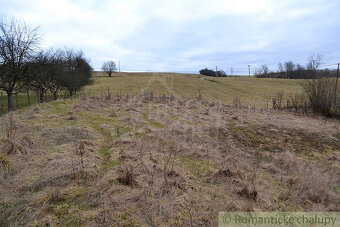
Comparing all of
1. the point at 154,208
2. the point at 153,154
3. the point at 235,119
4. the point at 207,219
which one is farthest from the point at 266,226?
the point at 235,119

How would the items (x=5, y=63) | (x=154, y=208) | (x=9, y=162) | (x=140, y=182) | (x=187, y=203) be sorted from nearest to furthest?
(x=154, y=208)
(x=187, y=203)
(x=140, y=182)
(x=9, y=162)
(x=5, y=63)

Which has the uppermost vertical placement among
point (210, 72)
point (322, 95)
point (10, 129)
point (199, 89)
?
point (210, 72)

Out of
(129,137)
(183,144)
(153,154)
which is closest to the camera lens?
(153,154)

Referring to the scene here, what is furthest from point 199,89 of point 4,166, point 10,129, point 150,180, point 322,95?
point 4,166

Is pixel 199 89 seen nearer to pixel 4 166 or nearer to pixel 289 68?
pixel 4 166

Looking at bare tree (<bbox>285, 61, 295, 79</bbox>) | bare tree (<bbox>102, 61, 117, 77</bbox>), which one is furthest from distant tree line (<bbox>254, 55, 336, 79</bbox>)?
bare tree (<bbox>102, 61, 117, 77</bbox>)

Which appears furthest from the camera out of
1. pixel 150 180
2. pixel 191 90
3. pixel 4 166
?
pixel 191 90

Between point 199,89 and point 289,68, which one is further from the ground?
point 289,68

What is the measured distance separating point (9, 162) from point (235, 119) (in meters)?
9.11

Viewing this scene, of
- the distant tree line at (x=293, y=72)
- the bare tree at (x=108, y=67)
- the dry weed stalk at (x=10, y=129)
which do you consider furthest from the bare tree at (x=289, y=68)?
the dry weed stalk at (x=10, y=129)

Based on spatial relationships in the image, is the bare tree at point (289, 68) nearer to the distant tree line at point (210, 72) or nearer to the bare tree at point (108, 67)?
the distant tree line at point (210, 72)

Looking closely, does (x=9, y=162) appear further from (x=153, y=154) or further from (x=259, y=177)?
(x=259, y=177)

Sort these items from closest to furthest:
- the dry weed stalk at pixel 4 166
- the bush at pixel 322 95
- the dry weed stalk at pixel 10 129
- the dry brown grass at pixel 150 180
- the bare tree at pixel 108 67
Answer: the dry brown grass at pixel 150 180 < the dry weed stalk at pixel 4 166 < the dry weed stalk at pixel 10 129 < the bush at pixel 322 95 < the bare tree at pixel 108 67

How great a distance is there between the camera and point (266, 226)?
2.61 m
